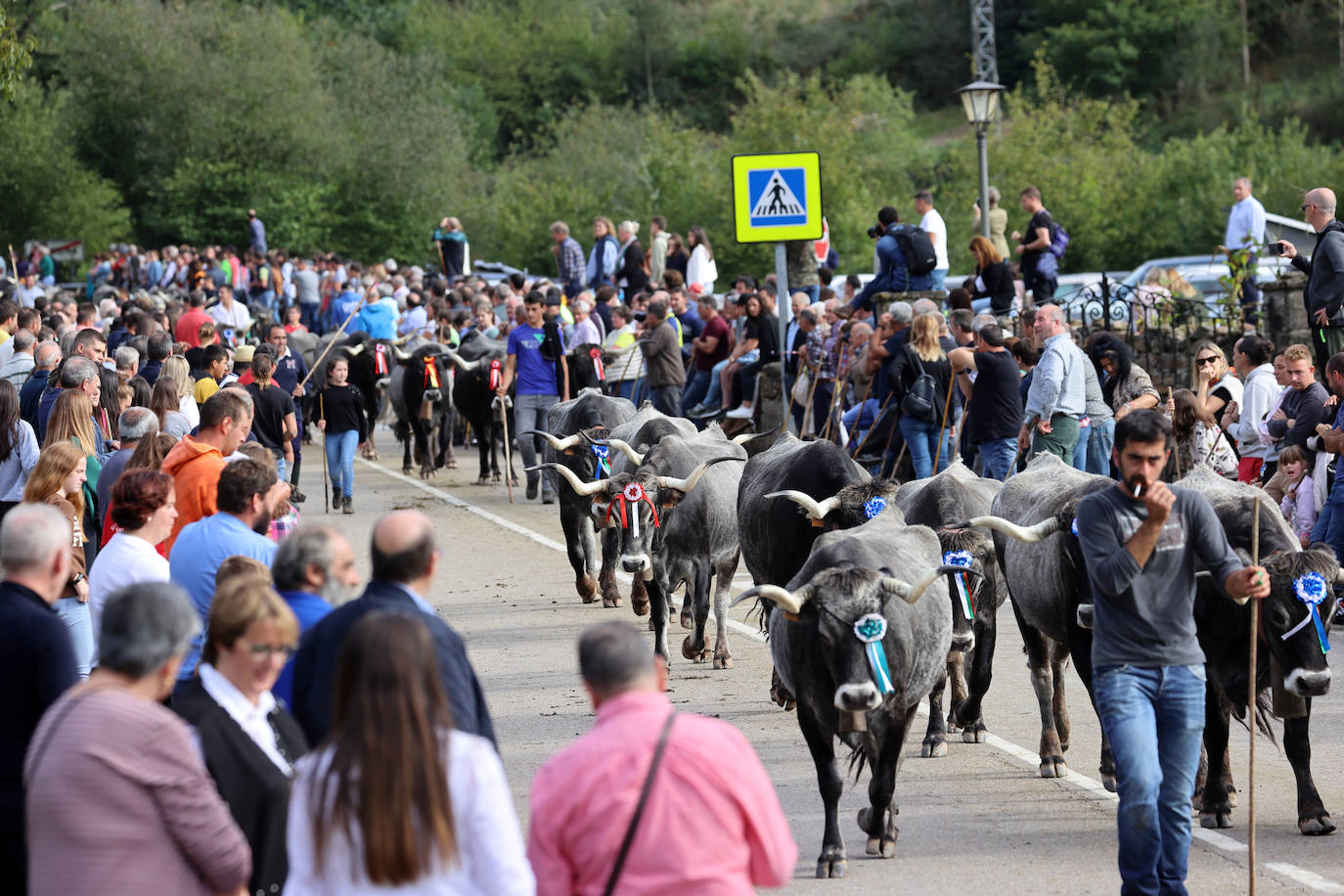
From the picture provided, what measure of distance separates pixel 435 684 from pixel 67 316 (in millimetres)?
18820

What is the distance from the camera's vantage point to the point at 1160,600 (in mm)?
6613

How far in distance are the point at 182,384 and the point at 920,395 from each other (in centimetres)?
617

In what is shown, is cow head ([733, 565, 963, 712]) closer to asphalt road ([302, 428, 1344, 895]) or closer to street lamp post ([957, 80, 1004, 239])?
asphalt road ([302, 428, 1344, 895])

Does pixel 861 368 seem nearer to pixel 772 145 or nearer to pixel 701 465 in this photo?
pixel 701 465

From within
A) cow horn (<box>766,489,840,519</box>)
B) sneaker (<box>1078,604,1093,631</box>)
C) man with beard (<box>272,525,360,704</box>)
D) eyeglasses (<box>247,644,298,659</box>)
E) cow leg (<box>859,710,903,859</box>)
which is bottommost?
cow leg (<box>859,710,903,859</box>)

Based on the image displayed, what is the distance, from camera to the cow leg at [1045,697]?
29.8 ft

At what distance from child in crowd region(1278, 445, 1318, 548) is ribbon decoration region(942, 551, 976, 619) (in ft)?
13.1

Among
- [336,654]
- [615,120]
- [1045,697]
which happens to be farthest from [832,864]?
[615,120]

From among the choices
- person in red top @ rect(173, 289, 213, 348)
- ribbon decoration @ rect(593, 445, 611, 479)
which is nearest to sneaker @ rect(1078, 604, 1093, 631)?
ribbon decoration @ rect(593, 445, 611, 479)

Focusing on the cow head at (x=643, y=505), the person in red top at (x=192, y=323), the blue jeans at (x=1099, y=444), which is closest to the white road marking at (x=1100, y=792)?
the cow head at (x=643, y=505)

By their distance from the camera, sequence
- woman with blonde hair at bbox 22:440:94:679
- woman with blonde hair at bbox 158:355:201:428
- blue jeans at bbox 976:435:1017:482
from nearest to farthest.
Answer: woman with blonde hair at bbox 22:440:94:679 < woman with blonde hair at bbox 158:355:201:428 < blue jeans at bbox 976:435:1017:482

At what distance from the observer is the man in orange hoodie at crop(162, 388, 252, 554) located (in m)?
8.57

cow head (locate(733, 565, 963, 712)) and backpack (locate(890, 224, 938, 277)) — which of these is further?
backpack (locate(890, 224, 938, 277))

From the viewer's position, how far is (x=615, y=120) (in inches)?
2330
